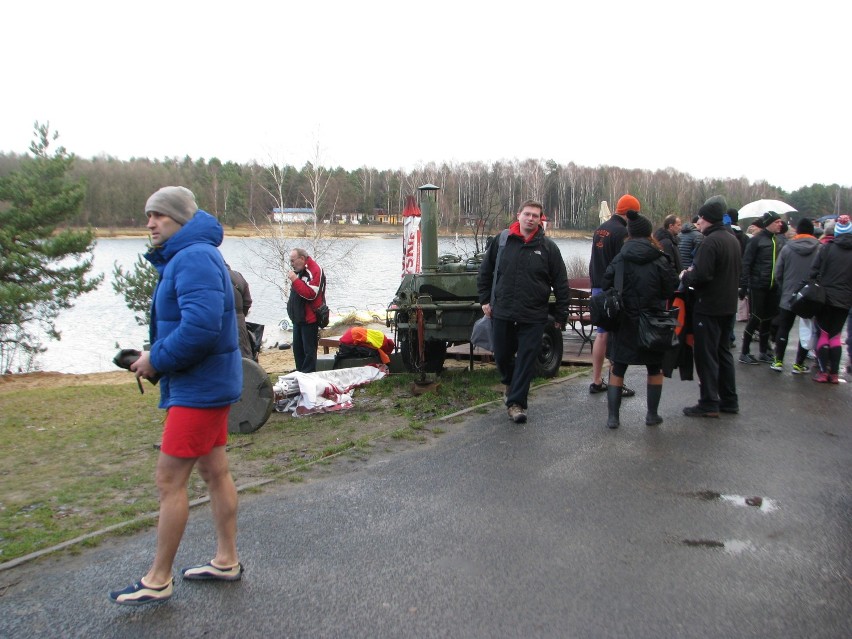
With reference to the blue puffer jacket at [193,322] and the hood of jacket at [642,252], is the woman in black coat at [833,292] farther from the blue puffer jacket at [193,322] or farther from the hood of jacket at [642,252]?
the blue puffer jacket at [193,322]

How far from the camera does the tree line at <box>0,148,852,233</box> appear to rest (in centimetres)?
3983

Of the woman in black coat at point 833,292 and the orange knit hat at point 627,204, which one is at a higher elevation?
the orange knit hat at point 627,204

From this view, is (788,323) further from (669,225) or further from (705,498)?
(705,498)

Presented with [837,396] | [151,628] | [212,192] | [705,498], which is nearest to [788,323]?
[837,396]

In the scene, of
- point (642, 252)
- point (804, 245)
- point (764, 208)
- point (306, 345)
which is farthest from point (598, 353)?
point (764, 208)

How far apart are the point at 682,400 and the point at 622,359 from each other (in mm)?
1651

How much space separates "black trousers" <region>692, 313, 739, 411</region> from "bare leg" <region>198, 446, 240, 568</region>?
4846 mm

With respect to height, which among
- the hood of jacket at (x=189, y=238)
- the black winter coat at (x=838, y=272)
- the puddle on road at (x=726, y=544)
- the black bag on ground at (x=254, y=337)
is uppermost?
the hood of jacket at (x=189, y=238)

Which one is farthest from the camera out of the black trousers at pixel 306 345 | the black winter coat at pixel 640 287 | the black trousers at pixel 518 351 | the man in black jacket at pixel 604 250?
the black trousers at pixel 306 345

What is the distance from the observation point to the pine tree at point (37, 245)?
26.5 metres

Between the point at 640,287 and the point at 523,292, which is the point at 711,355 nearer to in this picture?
the point at 640,287

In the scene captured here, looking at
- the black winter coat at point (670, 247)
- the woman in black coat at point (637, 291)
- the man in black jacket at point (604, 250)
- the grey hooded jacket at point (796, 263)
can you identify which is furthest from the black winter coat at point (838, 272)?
the woman in black coat at point (637, 291)

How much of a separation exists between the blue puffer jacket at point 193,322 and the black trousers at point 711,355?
495cm

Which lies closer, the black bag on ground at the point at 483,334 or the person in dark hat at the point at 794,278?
the black bag on ground at the point at 483,334
